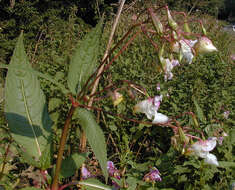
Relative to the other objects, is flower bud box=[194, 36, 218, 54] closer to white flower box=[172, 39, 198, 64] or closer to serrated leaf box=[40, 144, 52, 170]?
white flower box=[172, 39, 198, 64]

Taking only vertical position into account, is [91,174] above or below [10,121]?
below

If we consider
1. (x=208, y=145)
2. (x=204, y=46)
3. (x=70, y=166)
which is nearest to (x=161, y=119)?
(x=208, y=145)

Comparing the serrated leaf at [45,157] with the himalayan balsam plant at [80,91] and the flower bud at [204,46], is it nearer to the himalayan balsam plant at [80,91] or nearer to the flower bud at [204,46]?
the himalayan balsam plant at [80,91]

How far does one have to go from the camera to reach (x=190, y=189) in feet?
4.80

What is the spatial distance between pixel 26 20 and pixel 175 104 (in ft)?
12.1

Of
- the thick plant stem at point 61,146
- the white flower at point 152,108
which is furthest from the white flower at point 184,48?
the thick plant stem at point 61,146

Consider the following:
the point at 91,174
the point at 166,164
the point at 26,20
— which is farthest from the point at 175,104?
the point at 26,20

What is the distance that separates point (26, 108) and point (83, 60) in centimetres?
28

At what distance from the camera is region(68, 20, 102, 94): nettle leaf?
3.07ft

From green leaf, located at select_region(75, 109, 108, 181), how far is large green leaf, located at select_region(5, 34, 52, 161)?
0.75ft

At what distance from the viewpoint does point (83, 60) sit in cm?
95

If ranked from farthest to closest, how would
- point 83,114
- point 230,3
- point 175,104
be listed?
point 230,3, point 175,104, point 83,114

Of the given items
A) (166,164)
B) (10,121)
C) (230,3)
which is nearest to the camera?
(10,121)

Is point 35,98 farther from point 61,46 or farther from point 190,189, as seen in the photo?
point 61,46
